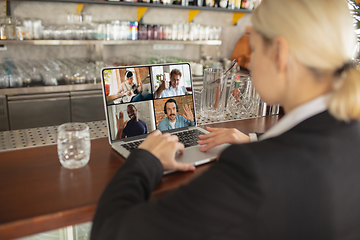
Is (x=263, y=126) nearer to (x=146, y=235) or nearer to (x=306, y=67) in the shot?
(x=306, y=67)

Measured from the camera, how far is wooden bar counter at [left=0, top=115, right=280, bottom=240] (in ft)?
2.37

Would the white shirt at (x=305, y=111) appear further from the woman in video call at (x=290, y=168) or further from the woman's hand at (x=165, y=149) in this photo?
the woman's hand at (x=165, y=149)

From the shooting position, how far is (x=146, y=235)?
1.93 feet

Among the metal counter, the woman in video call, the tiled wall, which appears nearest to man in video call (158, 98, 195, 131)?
the woman in video call

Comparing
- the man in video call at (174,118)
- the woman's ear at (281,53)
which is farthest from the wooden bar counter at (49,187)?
the woman's ear at (281,53)

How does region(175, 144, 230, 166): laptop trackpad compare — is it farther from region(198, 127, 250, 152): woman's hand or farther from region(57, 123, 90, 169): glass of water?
region(57, 123, 90, 169): glass of water

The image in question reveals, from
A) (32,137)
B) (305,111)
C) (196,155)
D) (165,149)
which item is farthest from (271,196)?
(32,137)

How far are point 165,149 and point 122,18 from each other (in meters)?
2.92

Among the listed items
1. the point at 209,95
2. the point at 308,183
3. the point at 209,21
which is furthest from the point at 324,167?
the point at 209,21

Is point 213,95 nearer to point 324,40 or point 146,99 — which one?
point 146,99

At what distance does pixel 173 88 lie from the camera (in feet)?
4.25

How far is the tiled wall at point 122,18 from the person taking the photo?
3070 millimetres

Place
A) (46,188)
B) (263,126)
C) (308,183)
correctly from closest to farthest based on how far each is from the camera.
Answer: (308,183), (46,188), (263,126)

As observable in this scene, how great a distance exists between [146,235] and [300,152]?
1.07ft
